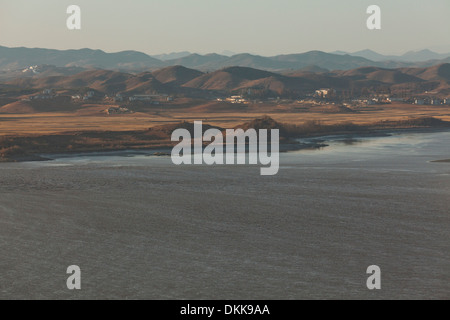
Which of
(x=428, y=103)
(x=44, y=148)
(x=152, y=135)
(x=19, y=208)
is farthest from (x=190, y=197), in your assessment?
(x=428, y=103)

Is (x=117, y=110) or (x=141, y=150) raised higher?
(x=117, y=110)

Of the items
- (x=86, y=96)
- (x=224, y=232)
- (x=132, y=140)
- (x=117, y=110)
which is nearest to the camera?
(x=224, y=232)

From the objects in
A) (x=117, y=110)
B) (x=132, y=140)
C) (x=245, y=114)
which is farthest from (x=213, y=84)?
(x=132, y=140)

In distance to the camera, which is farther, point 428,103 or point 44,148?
point 428,103

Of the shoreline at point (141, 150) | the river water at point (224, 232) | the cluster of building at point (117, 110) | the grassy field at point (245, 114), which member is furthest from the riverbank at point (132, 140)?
the cluster of building at point (117, 110)

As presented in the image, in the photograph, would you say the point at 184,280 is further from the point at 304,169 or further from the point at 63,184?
the point at 304,169

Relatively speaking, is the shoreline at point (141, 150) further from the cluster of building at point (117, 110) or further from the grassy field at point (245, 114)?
the cluster of building at point (117, 110)

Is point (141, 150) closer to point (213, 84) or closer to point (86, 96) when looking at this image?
point (86, 96)

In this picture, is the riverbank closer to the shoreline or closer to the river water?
the shoreline
